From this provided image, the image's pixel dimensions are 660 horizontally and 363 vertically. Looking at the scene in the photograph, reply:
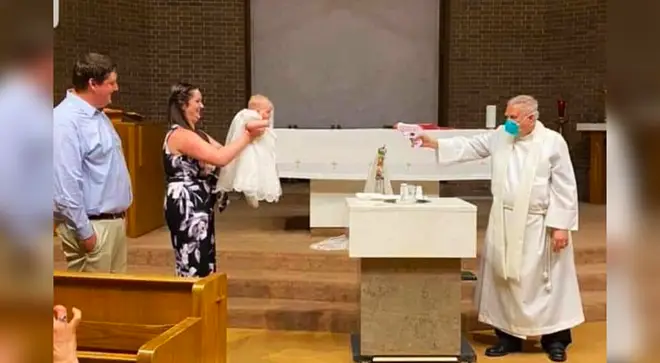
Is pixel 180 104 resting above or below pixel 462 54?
Answer: below

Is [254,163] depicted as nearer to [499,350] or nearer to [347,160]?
[347,160]

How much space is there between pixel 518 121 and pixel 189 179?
1756 millimetres

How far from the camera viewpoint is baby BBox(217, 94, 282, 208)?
4.46m

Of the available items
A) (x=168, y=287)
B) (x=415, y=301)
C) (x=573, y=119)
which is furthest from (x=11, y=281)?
(x=573, y=119)

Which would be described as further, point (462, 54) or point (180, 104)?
point (462, 54)

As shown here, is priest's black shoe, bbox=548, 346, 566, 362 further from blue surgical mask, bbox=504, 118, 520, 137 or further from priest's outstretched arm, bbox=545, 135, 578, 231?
blue surgical mask, bbox=504, 118, 520, 137

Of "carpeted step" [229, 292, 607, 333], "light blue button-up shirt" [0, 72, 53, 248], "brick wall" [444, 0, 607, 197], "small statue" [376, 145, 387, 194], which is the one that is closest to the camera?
"light blue button-up shirt" [0, 72, 53, 248]

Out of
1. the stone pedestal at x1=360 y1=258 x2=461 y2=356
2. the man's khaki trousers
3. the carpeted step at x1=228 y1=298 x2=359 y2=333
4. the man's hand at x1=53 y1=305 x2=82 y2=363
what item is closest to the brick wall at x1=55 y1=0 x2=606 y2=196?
the carpeted step at x1=228 y1=298 x2=359 y2=333

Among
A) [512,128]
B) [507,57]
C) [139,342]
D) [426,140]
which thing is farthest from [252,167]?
[507,57]

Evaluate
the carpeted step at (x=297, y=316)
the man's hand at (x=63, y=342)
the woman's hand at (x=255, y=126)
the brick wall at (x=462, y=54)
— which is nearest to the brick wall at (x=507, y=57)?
the brick wall at (x=462, y=54)

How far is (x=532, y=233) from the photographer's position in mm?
4164

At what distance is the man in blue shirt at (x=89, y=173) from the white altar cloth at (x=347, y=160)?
2.89 metres

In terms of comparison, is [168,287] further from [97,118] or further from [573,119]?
[573,119]

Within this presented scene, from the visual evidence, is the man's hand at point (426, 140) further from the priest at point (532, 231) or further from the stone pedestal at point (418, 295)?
the stone pedestal at point (418, 295)
